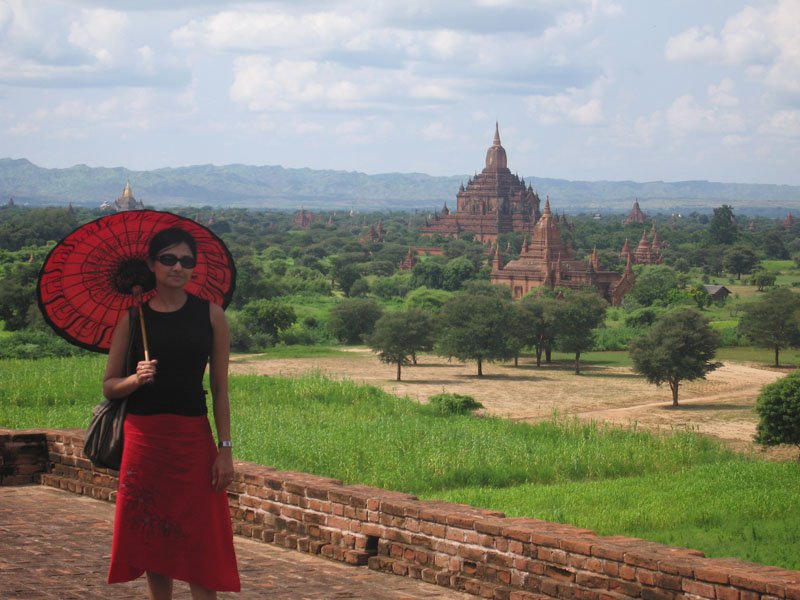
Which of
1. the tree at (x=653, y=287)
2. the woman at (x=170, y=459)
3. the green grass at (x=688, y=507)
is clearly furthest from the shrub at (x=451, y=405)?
the tree at (x=653, y=287)

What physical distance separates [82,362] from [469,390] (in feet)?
41.2

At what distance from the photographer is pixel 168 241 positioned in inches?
199

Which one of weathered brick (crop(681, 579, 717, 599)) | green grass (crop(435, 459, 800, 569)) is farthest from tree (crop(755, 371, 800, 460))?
weathered brick (crop(681, 579, 717, 599))

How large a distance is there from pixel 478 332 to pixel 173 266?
36.8 m

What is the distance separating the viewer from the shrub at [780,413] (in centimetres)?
2166

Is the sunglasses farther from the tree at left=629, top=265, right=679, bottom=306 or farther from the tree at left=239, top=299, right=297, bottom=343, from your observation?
the tree at left=629, top=265, right=679, bottom=306

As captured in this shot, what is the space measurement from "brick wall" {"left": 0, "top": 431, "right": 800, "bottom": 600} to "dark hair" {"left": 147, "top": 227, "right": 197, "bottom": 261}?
2694 mm

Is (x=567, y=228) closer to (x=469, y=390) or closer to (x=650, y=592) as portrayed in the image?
(x=469, y=390)

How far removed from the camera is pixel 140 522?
4.93 m

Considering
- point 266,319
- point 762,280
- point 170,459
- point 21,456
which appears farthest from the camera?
point 762,280

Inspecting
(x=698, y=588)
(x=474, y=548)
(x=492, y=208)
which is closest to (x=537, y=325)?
(x=474, y=548)

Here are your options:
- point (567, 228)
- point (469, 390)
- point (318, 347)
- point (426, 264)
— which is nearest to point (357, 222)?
point (567, 228)

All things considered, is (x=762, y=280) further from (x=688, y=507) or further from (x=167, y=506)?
(x=167, y=506)

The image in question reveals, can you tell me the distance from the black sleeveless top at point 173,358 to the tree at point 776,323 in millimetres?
41427
